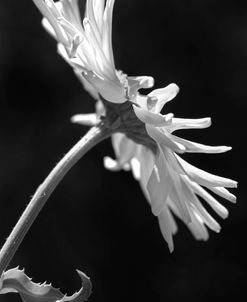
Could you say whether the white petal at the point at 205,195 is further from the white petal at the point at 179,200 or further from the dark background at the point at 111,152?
the dark background at the point at 111,152

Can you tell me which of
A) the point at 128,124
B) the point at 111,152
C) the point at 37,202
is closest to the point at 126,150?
the point at 128,124

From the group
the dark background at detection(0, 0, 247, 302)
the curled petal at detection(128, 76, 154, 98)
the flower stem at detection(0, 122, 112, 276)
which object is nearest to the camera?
the flower stem at detection(0, 122, 112, 276)

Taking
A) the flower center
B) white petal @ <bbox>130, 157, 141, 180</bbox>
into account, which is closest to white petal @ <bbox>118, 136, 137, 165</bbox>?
white petal @ <bbox>130, 157, 141, 180</bbox>

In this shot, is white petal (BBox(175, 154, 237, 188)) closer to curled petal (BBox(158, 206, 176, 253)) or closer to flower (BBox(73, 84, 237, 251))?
flower (BBox(73, 84, 237, 251))

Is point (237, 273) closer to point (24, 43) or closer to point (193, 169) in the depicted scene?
point (24, 43)

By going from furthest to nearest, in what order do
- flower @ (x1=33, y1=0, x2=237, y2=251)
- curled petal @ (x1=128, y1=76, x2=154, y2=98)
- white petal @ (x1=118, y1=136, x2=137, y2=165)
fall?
white petal @ (x1=118, y1=136, x2=137, y2=165)
curled petal @ (x1=128, y1=76, x2=154, y2=98)
flower @ (x1=33, y1=0, x2=237, y2=251)
